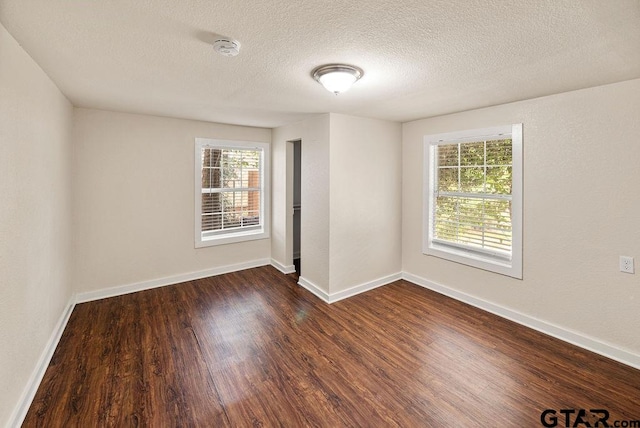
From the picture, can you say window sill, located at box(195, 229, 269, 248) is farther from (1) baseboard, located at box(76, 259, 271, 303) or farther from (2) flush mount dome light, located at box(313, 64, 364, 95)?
(2) flush mount dome light, located at box(313, 64, 364, 95)

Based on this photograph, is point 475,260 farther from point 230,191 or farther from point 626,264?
point 230,191

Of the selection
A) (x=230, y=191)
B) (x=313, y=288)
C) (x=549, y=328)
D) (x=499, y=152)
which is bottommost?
(x=549, y=328)

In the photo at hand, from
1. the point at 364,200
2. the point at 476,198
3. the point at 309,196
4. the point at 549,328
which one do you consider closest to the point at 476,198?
the point at 476,198

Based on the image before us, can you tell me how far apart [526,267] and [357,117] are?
2.56 meters

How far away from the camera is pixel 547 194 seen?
2.83 metres

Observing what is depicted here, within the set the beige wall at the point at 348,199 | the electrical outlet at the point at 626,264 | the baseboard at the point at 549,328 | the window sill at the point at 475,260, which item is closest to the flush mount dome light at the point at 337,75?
the beige wall at the point at 348,199

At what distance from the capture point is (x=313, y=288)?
3889 mm

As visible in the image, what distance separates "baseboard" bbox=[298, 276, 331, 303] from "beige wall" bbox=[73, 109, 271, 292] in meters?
1.45

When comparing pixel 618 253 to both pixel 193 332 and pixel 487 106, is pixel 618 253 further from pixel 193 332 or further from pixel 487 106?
pixel 193 332

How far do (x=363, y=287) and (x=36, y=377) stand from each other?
3.22 metres

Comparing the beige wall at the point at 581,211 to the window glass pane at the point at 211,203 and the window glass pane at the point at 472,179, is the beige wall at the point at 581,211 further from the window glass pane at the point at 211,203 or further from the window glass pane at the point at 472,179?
the window glass pane at the point at 211,203

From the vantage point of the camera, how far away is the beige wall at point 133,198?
138 inches

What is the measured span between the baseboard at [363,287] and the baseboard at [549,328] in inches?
20.6

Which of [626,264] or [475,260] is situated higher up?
[626,264]
